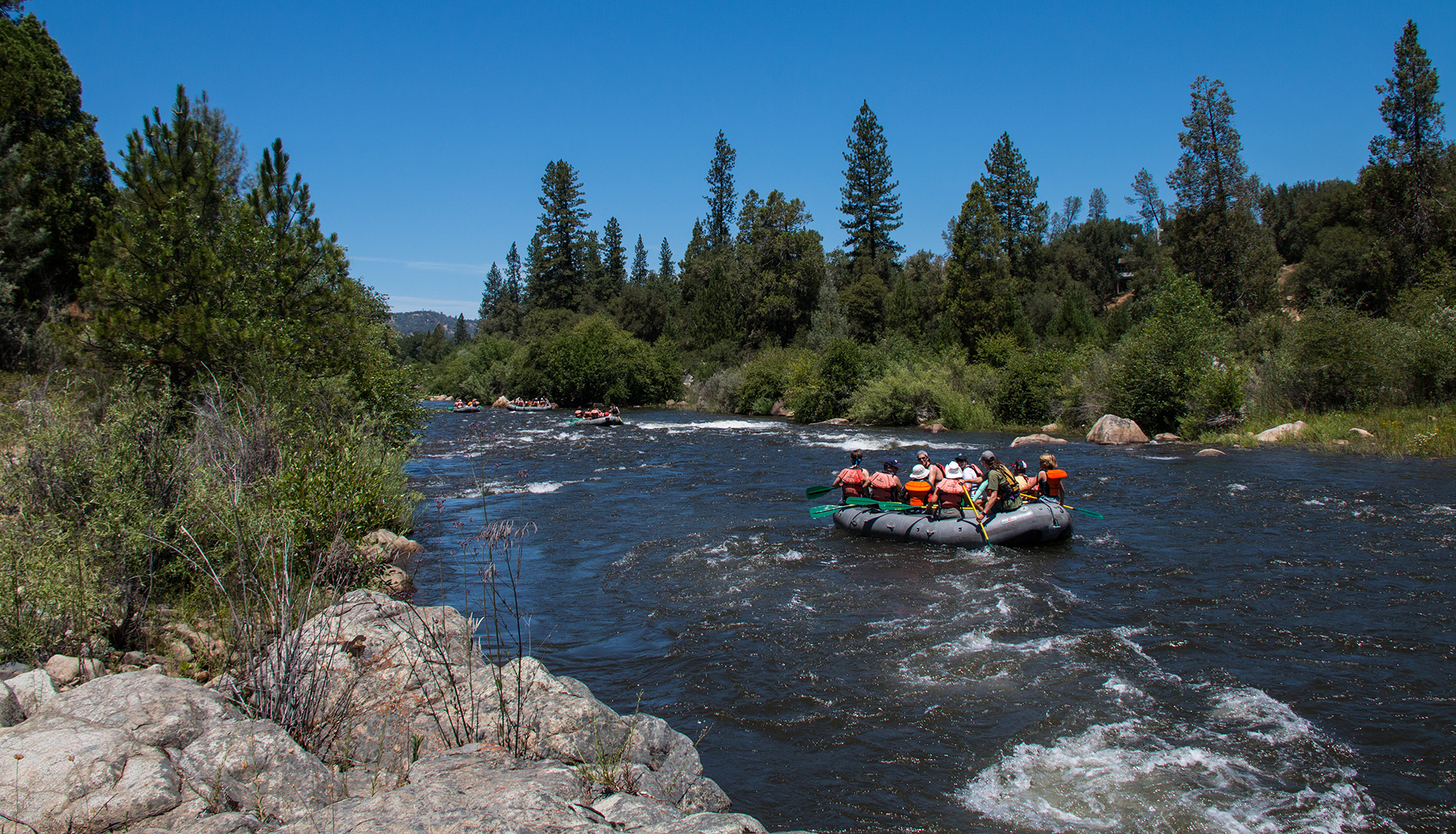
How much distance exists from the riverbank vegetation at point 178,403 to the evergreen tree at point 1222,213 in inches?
1282

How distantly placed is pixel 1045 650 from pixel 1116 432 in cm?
1740

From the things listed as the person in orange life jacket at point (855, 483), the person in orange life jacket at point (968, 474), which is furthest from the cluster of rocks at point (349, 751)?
the person in orange life jacket at point (855, 483)

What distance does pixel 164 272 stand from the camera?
10922mm

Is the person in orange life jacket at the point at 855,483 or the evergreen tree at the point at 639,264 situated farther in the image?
the evergreen tree at the point at 639,264

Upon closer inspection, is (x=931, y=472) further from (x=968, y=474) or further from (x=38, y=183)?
(x=38, y=183)

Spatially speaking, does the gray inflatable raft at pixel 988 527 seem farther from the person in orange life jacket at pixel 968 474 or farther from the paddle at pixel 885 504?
the person in orange life jacket at pixel 968 474

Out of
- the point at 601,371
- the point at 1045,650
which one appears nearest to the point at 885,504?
the point at 1045,650

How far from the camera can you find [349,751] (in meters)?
4.40

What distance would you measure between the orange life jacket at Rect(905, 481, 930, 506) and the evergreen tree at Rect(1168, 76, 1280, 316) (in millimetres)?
26557

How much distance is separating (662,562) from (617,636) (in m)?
2.84

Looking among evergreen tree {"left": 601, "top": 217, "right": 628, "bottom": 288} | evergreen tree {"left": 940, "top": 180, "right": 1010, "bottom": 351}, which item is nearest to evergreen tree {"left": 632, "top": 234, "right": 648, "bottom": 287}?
evergreen tree {"left": 601, "top": 217, "right": 628, "bottom": 288}

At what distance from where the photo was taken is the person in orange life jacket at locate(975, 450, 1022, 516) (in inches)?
477

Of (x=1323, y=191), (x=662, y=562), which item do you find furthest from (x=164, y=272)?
(x=1323, y=191)

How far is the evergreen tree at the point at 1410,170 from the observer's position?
91.6ft
